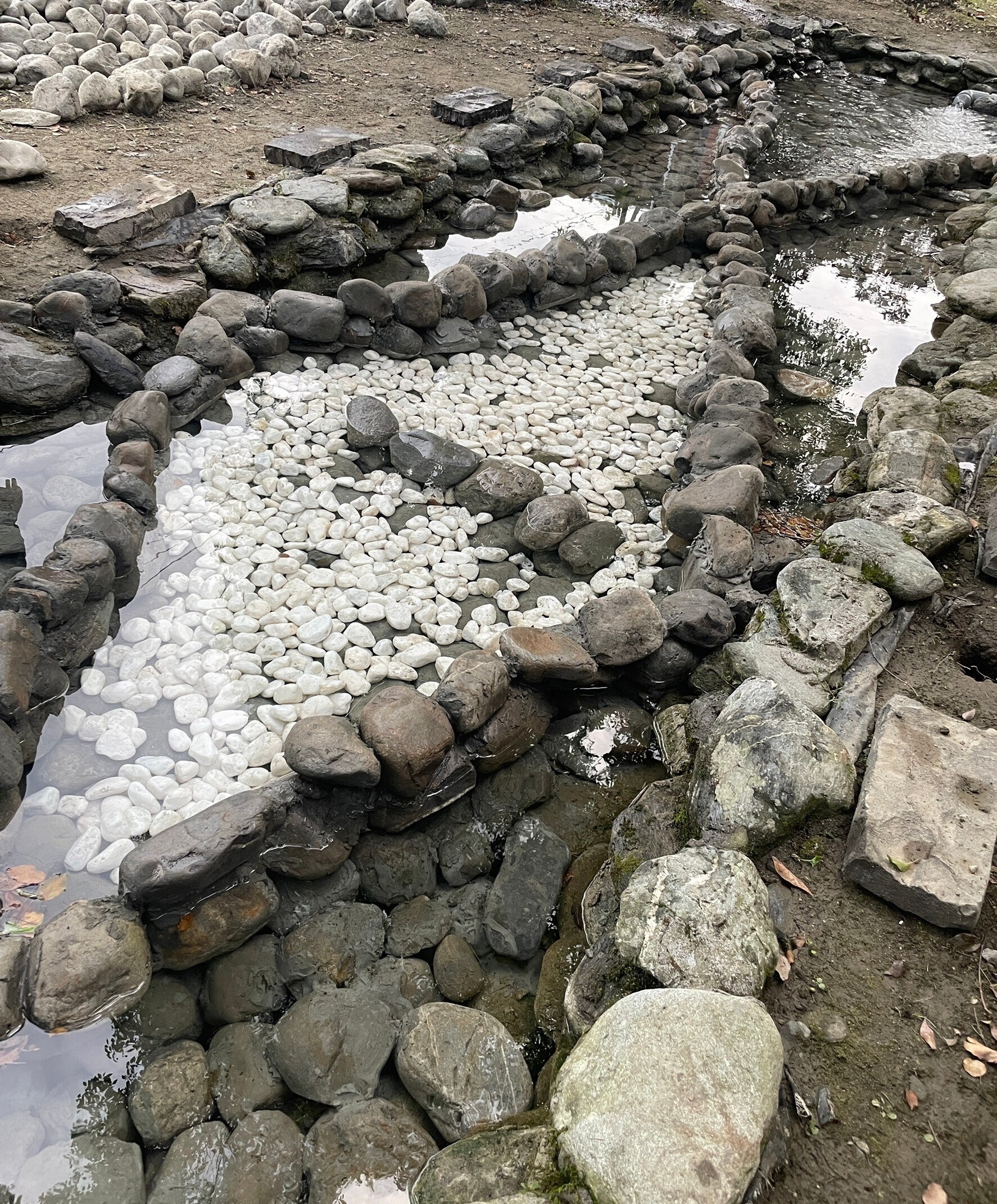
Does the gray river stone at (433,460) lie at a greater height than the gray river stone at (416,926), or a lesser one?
greater

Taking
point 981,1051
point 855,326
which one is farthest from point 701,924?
point 855,326

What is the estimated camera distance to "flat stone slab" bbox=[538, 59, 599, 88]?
8.25 m

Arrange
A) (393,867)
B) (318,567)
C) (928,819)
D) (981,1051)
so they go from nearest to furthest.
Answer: (981,1051)
(928,819)
(393,867)
(318,567)

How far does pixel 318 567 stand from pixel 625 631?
51.8 inches

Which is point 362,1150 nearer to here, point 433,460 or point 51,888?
point 51,888

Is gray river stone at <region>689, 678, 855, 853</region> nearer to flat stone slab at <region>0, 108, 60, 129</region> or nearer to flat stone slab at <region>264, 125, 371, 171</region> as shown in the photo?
flat stone slab at <region>264, 125, 371, 171</region>

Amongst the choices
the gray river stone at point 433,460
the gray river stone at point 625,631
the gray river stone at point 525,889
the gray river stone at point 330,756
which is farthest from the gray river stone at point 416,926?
the gray river stone at point 433,460

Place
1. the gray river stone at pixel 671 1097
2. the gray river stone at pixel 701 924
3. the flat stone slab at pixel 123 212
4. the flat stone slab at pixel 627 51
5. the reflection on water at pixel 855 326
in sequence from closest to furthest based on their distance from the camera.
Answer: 1. the gray river stone at pixel 671 1097
2. the gray river stone at pixel 701 924
3. the flat stone slab at pixel 123 212
4. the reflection on water at pixel 855 326
5. the flat stone slab at pixel 627 51

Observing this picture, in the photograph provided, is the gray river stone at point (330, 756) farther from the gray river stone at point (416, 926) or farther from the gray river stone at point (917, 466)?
the gray river stone at point (917, 466)

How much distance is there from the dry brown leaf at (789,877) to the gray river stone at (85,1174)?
1.78 m

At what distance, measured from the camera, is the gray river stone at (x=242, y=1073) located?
7.27ft

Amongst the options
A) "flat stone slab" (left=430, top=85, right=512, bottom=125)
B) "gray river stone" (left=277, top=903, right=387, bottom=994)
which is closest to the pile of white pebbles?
"gray river stone" (left=277, top=903, right=387, bottom=994)

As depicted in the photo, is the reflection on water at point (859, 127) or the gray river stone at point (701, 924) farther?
the reflection on water at point (859, 127)

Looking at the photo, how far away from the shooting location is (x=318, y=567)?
12.0 ft
